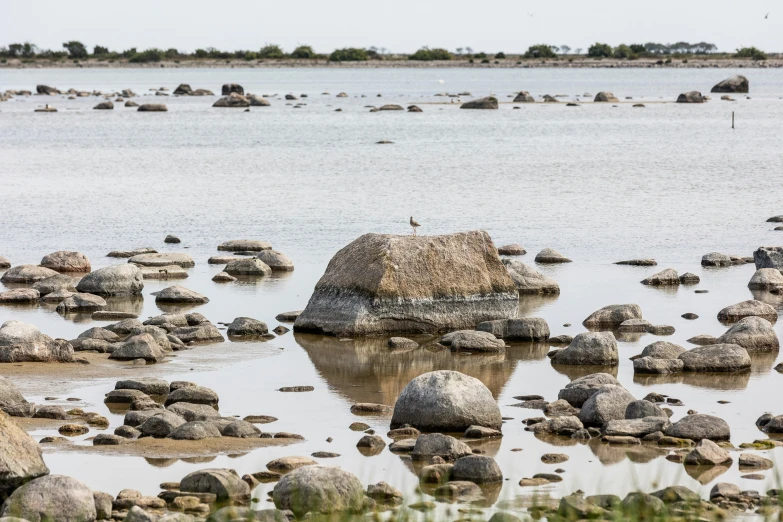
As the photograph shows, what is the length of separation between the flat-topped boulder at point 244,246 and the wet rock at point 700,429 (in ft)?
50.3

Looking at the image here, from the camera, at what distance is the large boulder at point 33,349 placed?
55.1ft

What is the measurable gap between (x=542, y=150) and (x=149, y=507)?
4874 cm

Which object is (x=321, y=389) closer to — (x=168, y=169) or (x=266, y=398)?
(x=266, y=398)

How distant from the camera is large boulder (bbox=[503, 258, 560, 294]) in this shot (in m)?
22.6

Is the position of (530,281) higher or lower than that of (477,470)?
lower

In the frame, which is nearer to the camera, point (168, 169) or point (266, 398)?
point (266, 398)

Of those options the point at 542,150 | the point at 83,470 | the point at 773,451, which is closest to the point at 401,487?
the point at 83,470

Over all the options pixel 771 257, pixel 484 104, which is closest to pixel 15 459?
pixel 771 257

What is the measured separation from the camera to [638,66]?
196 metres

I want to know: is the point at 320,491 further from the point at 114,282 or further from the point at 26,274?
the point at 26,274

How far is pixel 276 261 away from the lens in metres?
25.3

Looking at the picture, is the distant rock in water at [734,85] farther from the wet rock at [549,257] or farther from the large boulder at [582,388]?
the large boulder at [582,388]

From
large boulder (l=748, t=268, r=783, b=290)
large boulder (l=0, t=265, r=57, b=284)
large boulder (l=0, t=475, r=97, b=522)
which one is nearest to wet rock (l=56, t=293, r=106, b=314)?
large boulder (l=0, t=265, r=57, b=284)

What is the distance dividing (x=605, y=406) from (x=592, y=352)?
10.7ft
